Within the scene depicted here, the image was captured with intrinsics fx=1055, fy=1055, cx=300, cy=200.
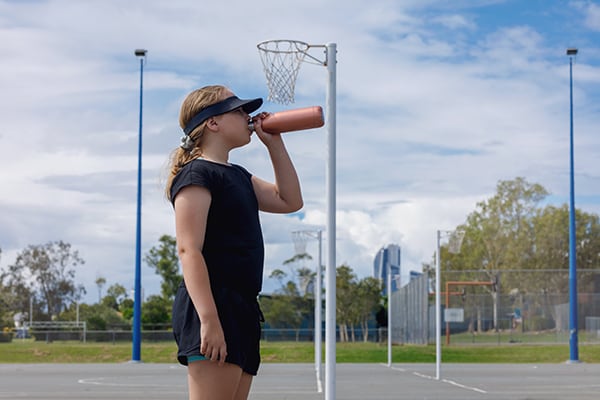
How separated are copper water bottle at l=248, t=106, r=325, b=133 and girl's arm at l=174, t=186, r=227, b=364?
18.3 inches

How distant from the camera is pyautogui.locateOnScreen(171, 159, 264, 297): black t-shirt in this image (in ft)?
11.8

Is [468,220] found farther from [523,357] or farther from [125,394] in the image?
[125,394]

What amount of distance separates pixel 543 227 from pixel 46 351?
33510mm

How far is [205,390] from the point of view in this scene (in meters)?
3.52

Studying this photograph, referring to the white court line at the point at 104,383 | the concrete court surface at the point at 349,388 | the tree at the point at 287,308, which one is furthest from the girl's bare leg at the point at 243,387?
the tree at the point at 287,308

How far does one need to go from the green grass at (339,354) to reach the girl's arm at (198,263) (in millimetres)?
31540

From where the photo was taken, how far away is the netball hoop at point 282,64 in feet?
25.9

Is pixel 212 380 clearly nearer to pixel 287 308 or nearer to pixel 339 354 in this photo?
pixel 339 354

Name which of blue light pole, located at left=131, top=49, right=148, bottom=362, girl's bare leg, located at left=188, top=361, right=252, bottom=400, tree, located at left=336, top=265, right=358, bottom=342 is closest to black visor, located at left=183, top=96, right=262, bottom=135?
girl's bare leg, located at left=188, top=361, right=252, bottom=400

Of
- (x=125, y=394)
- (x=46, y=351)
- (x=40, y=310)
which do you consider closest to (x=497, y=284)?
(x=46, y=351)

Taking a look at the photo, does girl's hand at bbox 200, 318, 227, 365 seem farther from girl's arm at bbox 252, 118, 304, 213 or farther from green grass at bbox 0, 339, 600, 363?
green grass at bbox 0, 339, 600, 363

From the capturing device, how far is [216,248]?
3.60 meters

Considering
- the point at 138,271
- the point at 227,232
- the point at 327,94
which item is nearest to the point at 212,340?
the point at 227,232

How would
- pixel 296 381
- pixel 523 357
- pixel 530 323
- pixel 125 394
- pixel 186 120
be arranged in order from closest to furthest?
pixel 186 120 → pixel 125 394 → pixel 296 381 → pixel 523 357 → pixel 530 323
